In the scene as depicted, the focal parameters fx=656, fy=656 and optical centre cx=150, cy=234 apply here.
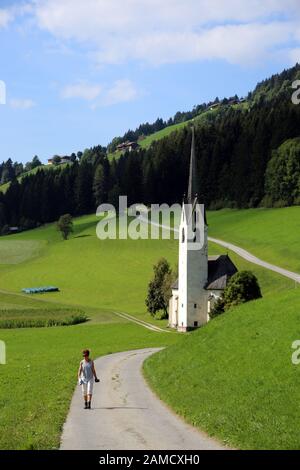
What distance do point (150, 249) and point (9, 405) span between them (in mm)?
94096

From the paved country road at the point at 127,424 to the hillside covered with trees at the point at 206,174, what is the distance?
97598 mm

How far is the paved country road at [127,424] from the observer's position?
1753cm

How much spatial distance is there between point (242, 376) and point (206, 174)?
133m

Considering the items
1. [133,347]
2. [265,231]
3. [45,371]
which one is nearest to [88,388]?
[45,371]

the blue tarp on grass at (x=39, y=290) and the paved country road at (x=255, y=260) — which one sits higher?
the paved country road at (x=255, y=260)

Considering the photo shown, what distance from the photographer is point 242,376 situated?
24.8 m

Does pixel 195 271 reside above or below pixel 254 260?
above

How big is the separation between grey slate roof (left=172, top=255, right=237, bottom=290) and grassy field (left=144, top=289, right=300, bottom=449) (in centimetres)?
4463

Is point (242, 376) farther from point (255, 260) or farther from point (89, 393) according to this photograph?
point (255, 260)

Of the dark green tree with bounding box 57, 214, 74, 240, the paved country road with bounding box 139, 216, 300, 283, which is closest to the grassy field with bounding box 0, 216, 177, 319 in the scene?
the dark green tree with bounding box 57, 214, 74, 240

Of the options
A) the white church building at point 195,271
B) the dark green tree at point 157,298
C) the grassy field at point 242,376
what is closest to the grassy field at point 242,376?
the grassy field at point 242,376

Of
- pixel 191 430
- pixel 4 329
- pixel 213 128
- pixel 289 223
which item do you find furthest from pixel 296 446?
pixel 213 128

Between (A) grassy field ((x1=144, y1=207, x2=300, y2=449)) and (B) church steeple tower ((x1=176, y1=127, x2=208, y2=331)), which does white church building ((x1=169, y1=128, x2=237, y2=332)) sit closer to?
(B) church steeple tower ((x1=176, y1=127, x2=208, y2=331))

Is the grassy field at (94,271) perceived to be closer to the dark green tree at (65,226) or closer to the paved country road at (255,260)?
the dark green tree at (65,226)
